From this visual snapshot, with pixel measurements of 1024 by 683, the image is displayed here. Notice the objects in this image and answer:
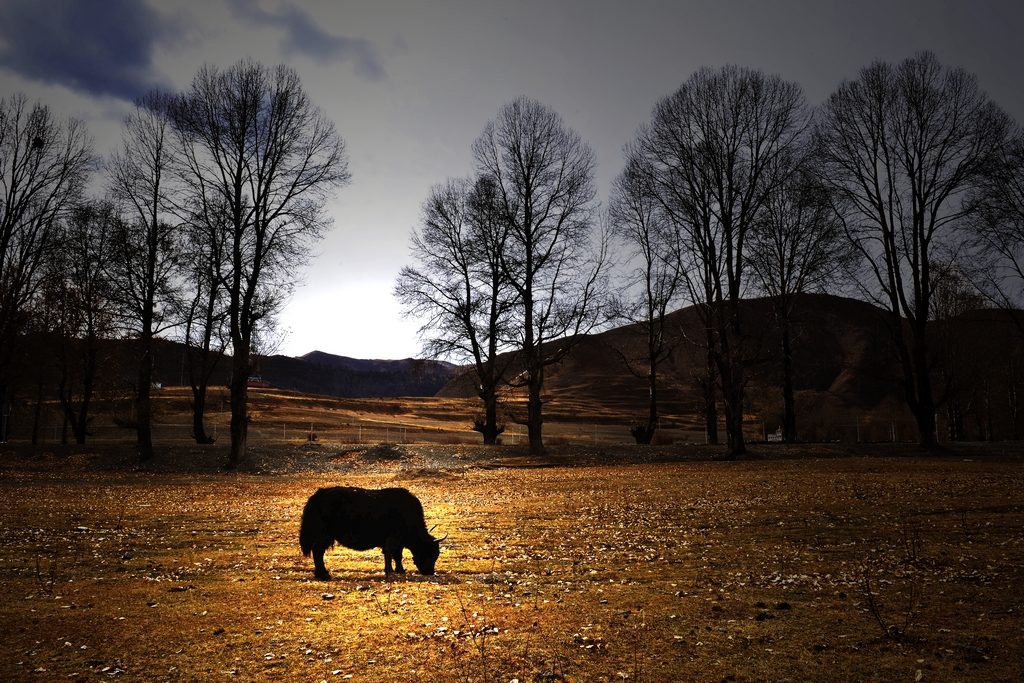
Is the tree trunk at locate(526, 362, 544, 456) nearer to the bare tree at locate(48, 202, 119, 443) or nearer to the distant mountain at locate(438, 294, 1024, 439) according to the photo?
the distant mountain at locate(438, 294, 1024, 439)

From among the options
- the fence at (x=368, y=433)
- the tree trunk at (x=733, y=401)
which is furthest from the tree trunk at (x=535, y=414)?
the fence at (x=368, y=433)

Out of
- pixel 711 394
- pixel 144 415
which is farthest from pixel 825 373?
pixel 144 415

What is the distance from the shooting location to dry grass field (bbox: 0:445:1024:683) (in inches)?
246

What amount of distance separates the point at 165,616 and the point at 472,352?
34.9 m

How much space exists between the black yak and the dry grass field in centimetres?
49

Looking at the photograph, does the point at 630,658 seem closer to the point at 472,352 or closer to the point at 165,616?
the point at 165,616

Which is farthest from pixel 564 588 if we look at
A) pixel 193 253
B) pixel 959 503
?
pixel 193 253

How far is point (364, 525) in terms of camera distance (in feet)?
31.7

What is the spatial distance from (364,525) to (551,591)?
124 inches

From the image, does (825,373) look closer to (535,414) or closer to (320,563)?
(535,414)

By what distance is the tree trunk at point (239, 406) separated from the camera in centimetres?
3161

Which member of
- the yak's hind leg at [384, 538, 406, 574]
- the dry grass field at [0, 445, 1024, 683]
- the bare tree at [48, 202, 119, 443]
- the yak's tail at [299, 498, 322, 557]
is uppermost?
the bare tree at [48, 202, 119, 443]

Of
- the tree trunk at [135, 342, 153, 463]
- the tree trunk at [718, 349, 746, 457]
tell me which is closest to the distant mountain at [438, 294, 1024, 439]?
the tree trunk at [718, 349, 746, 457]

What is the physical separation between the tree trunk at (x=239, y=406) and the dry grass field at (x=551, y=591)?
38.1ft
